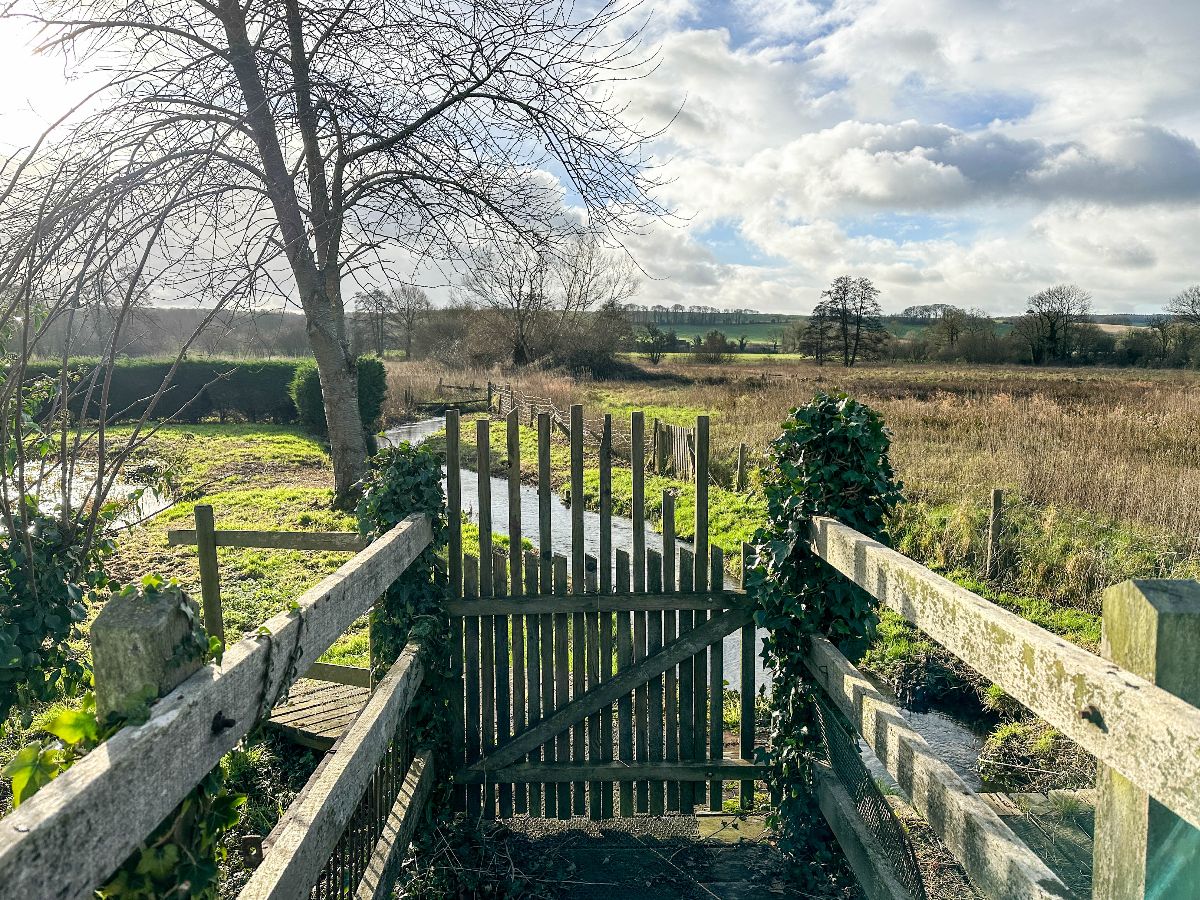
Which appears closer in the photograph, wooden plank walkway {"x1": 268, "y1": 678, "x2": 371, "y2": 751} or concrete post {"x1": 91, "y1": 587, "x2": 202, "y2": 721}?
concrete post {"x1": 91, "y1": 587, "x2": 202, "y2": 721}

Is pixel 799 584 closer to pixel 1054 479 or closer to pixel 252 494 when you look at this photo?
pixel 1054 479

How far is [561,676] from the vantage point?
13.1 ft

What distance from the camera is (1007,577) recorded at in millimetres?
9172

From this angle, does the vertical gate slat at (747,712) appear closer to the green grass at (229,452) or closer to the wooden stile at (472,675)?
the wooden stile at (472,675)

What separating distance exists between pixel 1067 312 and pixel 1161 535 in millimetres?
50931

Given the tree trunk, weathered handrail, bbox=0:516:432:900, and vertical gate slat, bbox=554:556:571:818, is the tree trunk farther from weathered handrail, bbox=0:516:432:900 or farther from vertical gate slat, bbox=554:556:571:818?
weathered handrail, bbox=0:516:432:900

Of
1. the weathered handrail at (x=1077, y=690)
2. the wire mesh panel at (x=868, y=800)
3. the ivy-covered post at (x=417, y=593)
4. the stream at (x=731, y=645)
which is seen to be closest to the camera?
the weathered handrail at (x=1077, y=690)

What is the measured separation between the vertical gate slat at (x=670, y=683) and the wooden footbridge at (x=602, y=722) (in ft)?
0.04

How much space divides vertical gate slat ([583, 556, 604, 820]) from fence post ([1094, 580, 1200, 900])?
269 centimetres

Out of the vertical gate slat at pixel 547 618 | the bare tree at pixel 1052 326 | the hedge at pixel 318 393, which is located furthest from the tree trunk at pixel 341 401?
the bare tree at pixel 1052 326

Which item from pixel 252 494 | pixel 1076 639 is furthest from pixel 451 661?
pixel 252 494

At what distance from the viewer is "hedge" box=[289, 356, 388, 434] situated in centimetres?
2314

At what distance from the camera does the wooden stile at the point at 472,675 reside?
154 inches

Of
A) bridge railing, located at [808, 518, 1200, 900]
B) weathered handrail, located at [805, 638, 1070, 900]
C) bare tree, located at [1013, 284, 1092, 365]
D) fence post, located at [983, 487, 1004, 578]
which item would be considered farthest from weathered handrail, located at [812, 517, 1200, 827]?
bare tree, located at [1013, 284, 1092, 365]
